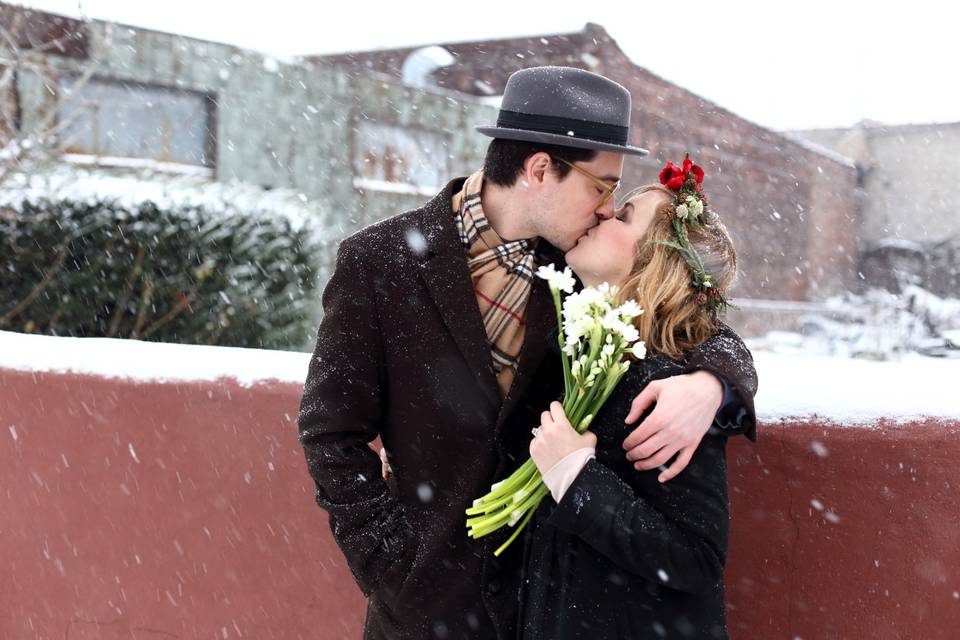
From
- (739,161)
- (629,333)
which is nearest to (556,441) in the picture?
(629,333)

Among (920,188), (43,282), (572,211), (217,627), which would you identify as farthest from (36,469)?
(920,188)

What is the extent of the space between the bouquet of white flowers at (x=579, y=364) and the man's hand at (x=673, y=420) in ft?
0.28

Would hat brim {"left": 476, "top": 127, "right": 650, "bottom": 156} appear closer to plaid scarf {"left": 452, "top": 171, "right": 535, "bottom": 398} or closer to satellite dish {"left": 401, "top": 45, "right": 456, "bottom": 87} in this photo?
plaid scarf {"left": 452, "top": 171, "right": 535, "bottom": 398}

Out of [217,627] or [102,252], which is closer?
[217,627]

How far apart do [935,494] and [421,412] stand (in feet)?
4.34

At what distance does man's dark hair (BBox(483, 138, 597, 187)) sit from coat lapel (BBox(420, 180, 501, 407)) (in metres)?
0.16

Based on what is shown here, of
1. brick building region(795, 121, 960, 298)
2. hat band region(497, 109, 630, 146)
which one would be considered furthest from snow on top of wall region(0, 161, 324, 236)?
brick building region(795, 121, 960, 298)

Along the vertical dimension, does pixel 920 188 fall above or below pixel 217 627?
below

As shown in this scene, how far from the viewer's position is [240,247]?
9.30 metres

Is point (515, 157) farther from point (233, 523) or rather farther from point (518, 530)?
point (233, 523)

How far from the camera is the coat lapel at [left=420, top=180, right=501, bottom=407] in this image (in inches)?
88.4

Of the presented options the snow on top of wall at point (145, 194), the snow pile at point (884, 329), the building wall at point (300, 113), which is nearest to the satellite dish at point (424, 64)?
the building wall at point (300, 113)

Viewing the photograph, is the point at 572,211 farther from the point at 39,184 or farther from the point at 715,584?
the point at 39,184

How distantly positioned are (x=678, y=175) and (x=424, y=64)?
23281mm
